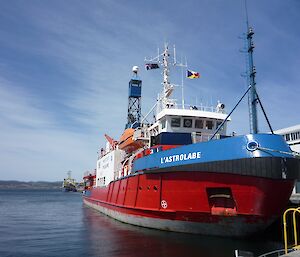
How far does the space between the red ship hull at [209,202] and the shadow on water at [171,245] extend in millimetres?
461

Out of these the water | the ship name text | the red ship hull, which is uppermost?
the ship name text

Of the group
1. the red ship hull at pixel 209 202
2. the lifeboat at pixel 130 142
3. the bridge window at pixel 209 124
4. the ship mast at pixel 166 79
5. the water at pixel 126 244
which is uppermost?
the ship mast at pixel 166 79

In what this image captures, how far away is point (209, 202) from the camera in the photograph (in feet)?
44.2

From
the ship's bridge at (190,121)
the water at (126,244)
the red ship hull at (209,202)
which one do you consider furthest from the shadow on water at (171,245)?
the ship's bridge at (190,121)

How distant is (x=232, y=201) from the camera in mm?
13031

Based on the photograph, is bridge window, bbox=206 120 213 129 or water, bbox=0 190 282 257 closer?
water, bbox=0 190 282 257

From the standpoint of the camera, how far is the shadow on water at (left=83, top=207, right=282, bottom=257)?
12125mm

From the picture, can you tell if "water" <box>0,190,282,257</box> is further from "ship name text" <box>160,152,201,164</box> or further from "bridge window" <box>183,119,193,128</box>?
"bridge window" <box>183,119,193,128</box>

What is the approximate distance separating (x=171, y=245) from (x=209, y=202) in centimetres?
243

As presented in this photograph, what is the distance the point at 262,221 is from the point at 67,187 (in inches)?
5204

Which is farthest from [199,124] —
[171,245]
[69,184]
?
[69,184]

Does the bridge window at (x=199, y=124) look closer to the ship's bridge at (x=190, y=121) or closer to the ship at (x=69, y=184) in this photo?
the ship's bridge at (x=190, y=121)

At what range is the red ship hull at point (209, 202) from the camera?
12312 millimetres

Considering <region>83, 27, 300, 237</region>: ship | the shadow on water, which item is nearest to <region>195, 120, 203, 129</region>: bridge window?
<region>83, 27, 300, 237</region>: ship
